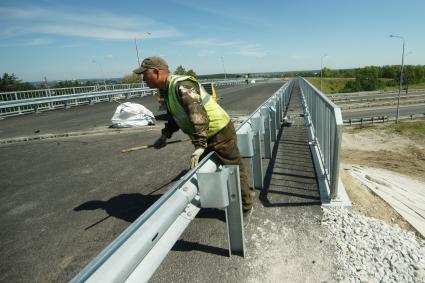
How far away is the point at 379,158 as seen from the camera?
22125 millimetres

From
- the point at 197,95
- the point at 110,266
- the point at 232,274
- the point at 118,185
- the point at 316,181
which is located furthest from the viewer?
the point at 118,185

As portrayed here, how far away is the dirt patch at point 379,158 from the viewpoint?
4273 mm

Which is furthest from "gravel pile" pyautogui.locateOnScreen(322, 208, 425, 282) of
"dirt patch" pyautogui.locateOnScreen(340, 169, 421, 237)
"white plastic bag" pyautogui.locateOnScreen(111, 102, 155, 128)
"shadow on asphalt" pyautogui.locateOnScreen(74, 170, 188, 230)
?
"white plastic bag" pyautogui.locateOnScreen(111, 102, 155, 128)

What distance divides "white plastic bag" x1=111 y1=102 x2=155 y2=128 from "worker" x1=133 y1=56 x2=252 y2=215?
24.9ft

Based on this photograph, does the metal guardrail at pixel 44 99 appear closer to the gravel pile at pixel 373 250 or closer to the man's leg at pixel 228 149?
the man's leg at pixel 228 149

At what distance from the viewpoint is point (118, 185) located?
5547mm

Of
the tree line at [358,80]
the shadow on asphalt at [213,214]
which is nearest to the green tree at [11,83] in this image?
the tree line at [358,80]

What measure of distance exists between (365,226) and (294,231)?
29.9 inches

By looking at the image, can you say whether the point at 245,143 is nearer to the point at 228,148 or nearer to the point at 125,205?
the point at 228,148

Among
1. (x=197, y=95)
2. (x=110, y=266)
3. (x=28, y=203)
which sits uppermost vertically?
(x=197, y=95)

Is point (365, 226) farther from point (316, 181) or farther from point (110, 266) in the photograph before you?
point (110, 266)

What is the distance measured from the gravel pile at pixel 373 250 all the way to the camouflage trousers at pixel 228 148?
96 cm

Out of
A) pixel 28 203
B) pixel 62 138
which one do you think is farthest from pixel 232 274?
pixel 62 138

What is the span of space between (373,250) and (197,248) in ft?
5.62
